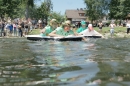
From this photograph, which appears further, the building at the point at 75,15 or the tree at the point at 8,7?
the building at the point at 75,15

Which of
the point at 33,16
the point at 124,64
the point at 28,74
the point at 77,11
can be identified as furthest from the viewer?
the point at 77,11

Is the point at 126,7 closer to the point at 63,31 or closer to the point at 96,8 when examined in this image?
the point at 96,8

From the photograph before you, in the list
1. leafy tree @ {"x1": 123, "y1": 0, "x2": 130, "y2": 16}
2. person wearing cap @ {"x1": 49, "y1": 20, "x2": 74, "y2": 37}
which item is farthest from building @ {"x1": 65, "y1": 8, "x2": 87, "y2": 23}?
person wearing cap @ {"x1": 49, "y1": 20, "x2": 74, "y2": 37}

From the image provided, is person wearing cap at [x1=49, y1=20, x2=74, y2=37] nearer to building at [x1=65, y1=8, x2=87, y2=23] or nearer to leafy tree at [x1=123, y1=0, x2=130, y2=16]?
leafy tree at [x1=123, y1=0, x2=130, y2=16]

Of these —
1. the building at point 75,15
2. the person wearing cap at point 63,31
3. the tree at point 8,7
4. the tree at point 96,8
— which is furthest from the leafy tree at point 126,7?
the building at point 75,15

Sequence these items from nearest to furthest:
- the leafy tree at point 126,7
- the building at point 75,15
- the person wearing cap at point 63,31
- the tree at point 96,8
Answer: the person wearing cap at point 63,31, the leafy tree at point 126,7, the tree at point 96,8, the building at point 75,15

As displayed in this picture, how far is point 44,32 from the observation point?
695 inches

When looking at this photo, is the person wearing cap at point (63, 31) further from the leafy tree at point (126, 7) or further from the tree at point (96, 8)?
the tree at point (96, 8)

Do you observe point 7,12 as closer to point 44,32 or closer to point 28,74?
point 44,32

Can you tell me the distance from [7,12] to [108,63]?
41800 millimetres

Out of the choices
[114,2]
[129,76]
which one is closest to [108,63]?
[129,76]

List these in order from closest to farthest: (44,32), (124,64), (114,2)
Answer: (124,64)
(44,32)
(114,2)

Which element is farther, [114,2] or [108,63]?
[114,2]

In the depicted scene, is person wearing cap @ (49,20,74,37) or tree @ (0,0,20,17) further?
tree @ (0,0,20,17)
